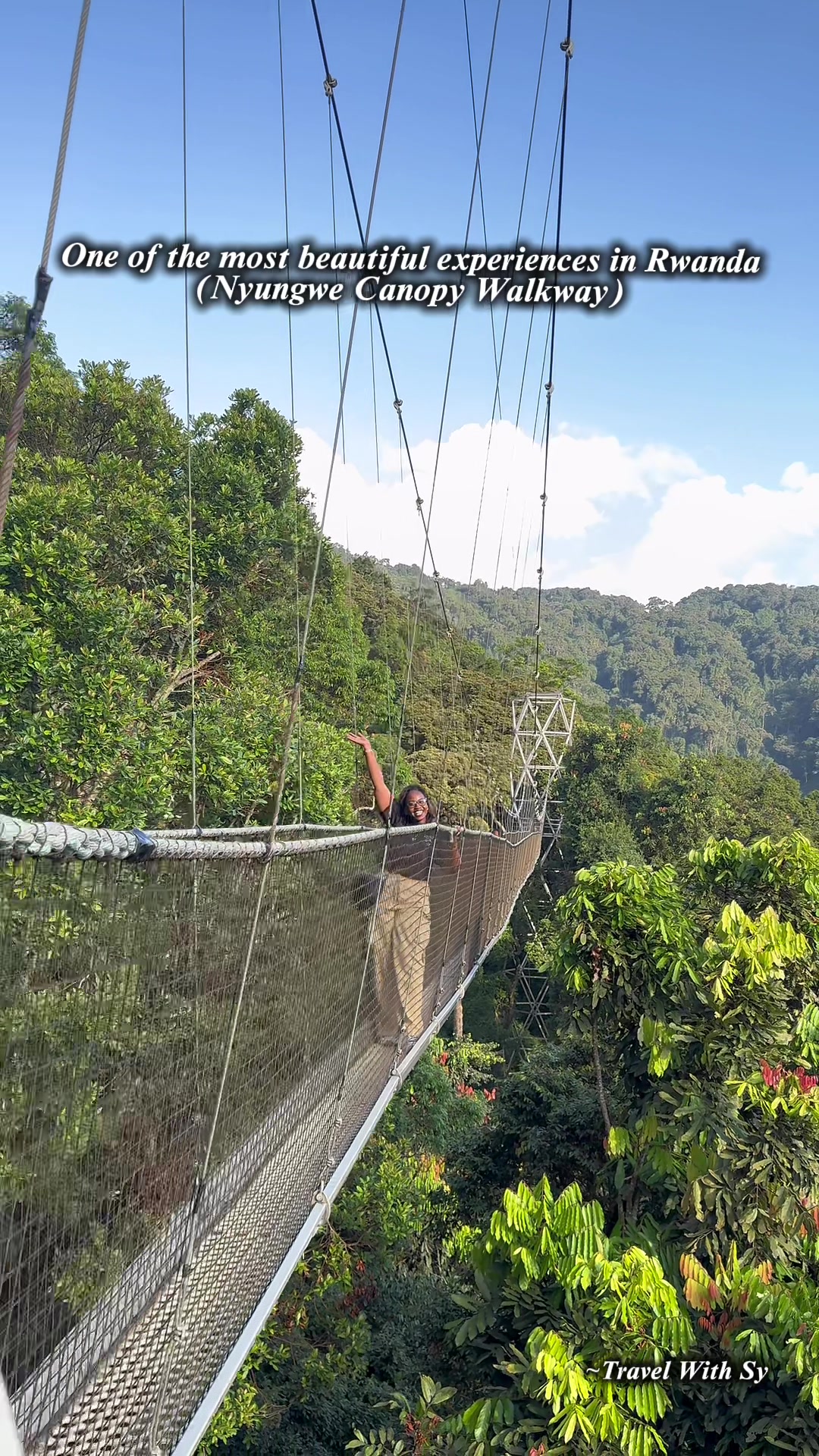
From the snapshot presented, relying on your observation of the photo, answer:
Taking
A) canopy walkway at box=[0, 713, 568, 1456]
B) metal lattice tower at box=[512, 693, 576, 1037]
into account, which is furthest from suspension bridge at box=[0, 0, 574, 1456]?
metal lattice tower at box=[512, 693, 576, 1037]

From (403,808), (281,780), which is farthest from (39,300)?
(403,808)

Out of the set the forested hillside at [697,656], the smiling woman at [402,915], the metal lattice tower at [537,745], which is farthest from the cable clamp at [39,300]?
the forested hillside at [697,656]

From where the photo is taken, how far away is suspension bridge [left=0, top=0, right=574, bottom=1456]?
3.53ft

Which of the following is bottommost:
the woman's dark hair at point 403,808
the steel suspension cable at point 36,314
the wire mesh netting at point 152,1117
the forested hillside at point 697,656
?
the wire mesh netting at point 152,1117

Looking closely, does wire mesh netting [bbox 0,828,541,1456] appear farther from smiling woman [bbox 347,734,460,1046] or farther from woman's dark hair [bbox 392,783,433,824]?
woman's dark hair [bbox 392,783,433,824]

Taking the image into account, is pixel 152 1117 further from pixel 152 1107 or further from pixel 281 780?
pixel 281 780

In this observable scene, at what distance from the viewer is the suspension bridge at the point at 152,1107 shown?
3.53ft

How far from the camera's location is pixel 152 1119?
1.50 meters

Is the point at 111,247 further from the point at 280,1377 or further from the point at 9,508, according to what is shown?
the point at 280,1377

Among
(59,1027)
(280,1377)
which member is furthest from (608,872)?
(280,1377)

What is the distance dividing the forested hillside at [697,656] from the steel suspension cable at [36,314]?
39.1 metres

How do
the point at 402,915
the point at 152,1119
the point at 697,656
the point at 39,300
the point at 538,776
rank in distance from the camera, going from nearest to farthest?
1. the point at 39,300
2. the point at 152,1119
3. the point at 402,915
4. the point at 538,776
5. the point at 697,656

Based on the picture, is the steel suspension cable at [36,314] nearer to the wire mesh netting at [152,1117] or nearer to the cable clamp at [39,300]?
the cable clamp at [39,300]

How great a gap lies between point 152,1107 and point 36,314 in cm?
108
